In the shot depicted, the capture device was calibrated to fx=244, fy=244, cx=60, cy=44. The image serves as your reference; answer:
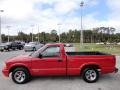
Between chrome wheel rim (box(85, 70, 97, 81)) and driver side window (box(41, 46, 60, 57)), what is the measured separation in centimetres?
142

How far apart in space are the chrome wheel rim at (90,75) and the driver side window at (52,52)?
1417mm

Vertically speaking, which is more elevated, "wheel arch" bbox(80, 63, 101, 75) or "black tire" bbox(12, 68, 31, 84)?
"wheel arch" bbox(80, 63, 101, 75)

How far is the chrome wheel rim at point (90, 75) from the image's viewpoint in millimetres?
9938

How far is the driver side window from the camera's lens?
10.0m

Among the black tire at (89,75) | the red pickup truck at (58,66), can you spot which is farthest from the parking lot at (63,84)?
the red pickup truck at (58,66)

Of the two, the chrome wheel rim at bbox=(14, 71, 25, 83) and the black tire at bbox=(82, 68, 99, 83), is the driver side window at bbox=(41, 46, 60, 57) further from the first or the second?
the black tire at bbox=(82, 68, 99, 83)

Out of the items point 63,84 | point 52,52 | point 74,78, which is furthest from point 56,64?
point 74,78

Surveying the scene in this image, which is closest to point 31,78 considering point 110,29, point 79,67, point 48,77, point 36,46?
point 48,77

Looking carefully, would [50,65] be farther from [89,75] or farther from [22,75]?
[89,75]

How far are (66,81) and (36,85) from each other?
137 cm

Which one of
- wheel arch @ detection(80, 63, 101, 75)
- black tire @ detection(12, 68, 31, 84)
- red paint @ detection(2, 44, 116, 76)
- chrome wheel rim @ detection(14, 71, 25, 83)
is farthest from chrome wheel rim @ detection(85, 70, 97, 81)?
chrome wheel rim @ detection(14, 71, 25, 83)

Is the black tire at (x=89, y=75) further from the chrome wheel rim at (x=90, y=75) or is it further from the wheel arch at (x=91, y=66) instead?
the wheel arch at (x=91, y=66)

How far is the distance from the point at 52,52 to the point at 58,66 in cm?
66

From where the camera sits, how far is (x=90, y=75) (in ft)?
32.7
